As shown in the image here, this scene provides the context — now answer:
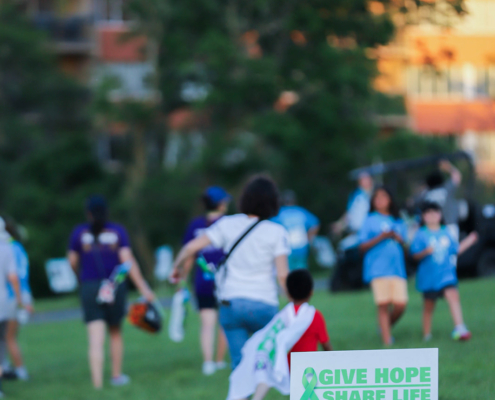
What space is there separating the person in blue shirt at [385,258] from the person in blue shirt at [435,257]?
0.30 meters

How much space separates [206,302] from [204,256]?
0.54 meters

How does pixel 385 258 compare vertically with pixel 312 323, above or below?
below

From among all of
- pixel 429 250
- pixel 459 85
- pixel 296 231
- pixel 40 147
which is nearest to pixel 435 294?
pixel 429 250

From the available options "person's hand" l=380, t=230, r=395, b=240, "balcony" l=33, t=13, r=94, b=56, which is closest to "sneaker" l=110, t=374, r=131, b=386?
"person's hand" l=380, t=230, r=395, b=240

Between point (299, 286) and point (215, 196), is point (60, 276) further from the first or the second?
point (299, 286)

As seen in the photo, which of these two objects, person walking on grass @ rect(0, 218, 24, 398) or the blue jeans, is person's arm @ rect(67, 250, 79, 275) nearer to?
person walking on grass @ rect(0, 218, 24, 398)

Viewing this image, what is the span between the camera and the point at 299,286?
223 inches

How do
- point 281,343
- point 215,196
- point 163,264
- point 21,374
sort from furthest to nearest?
1. point 163,264
2. point 21,374
3. point 215,196
4. point 281,343

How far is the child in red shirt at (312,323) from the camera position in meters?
5.62

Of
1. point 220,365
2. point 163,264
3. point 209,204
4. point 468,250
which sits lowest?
point 163,264

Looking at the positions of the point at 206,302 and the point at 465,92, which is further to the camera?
the point at 465,92

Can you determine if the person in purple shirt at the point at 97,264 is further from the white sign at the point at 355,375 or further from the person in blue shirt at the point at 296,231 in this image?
the person in blue shirt at the point at 296,231

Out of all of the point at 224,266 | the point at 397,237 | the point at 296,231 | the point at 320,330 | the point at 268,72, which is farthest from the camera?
the point at 268,72

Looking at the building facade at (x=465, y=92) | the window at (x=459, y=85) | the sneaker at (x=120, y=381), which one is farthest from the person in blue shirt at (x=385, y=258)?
the window at (x=459, y=85)
